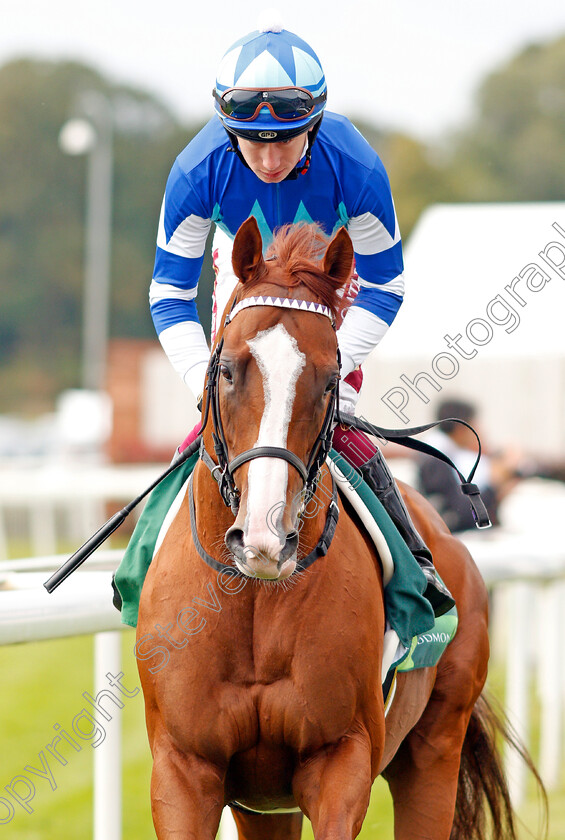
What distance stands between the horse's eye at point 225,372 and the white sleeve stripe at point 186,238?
27.7 inches

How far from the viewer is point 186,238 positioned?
3.16m

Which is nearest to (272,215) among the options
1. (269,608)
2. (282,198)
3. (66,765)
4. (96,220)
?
(282,198)

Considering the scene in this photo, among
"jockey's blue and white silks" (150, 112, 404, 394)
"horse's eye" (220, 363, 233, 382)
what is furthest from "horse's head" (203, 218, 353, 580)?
"jockey's blue and white silks" (150, 112, 404, 394)

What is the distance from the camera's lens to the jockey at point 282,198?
2928mm

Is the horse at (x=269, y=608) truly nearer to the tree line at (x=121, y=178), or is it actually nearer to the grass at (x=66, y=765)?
the grass at (x=66, y=765)

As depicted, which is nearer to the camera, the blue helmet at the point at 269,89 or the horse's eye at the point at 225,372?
the horse's eye at the point at 225,372

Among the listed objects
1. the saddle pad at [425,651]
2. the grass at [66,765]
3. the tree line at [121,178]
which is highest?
the saddle pad at [425,651]

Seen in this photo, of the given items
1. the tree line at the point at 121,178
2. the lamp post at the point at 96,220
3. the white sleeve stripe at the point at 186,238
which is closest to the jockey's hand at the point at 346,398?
the white sleeve stripe at the point at 186,238

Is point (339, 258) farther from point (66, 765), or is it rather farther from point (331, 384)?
point (66, 765)

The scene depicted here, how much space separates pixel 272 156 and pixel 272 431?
2.84 ft

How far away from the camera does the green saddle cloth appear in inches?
121

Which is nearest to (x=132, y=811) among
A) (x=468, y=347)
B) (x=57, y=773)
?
(x=57, y=773)

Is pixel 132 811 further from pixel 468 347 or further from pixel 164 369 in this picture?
pixel 164 369

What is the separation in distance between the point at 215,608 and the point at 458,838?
1.71m
